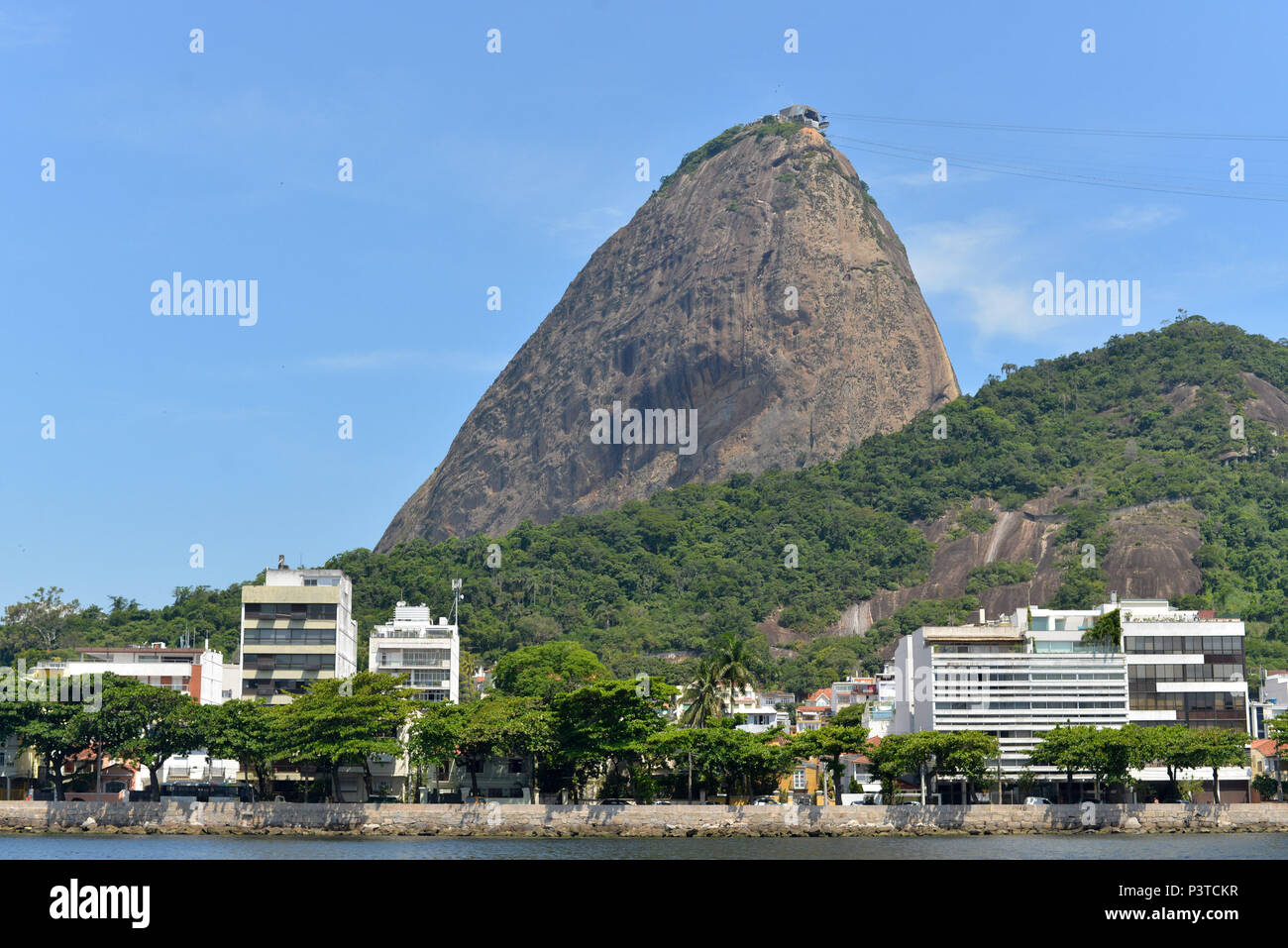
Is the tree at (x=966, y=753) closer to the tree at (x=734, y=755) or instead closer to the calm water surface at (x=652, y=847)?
the calm water surface at (x=652, y=847)

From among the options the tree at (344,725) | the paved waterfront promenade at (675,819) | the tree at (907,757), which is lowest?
the paved waterfront promenade at (675,819)

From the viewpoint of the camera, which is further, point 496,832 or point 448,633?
point 448,633

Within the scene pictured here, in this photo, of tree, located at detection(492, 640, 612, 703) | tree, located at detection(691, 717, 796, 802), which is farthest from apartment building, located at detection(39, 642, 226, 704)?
tree, located at detection(691, 717, 796, 802)

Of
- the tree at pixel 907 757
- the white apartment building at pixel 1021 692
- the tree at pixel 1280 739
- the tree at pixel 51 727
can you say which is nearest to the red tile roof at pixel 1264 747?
the tree at pixel 1280 739
